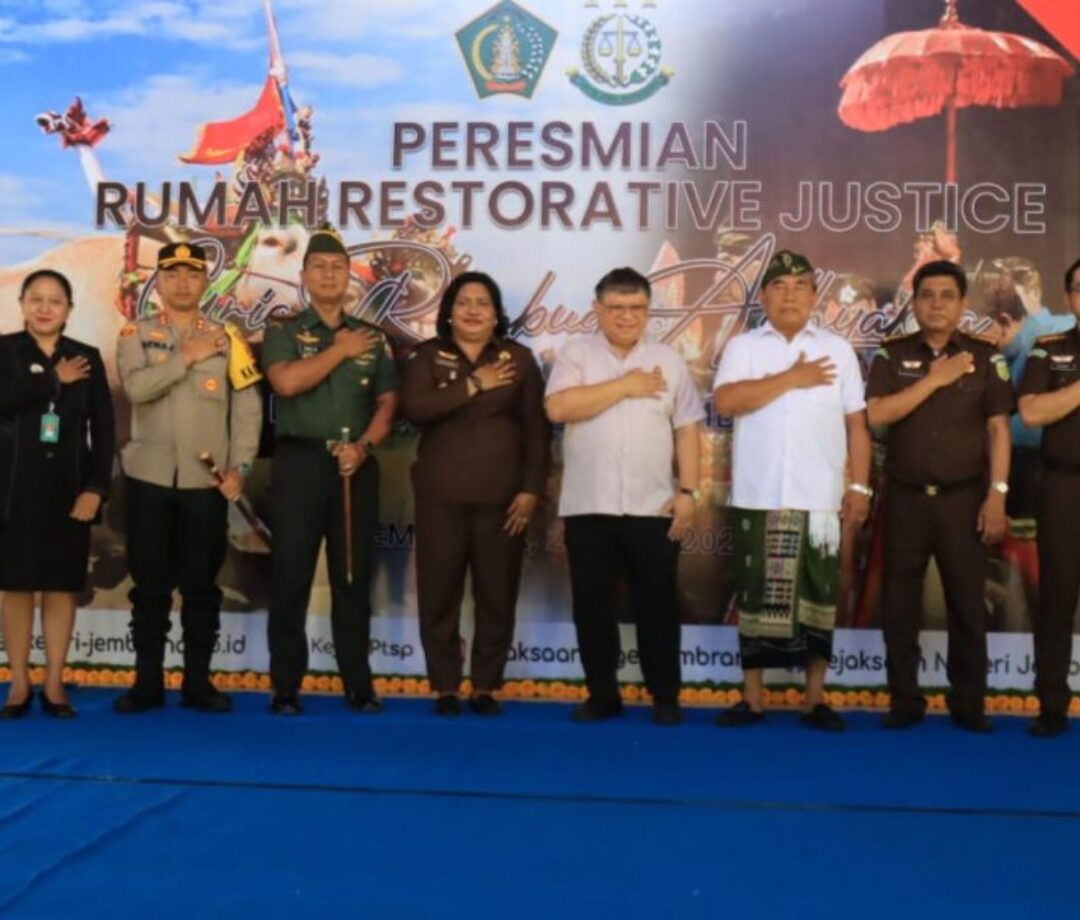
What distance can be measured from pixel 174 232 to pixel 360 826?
9.35 feet

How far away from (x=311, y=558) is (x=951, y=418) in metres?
2.24

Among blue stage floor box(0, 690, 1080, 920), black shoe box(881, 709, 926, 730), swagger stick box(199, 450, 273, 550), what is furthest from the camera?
swagger stick box(199, 450, 273, 550)

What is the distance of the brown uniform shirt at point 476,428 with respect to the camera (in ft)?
14.7

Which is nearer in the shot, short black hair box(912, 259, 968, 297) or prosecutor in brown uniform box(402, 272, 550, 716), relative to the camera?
short black hair box(912, 259, 968, 297)

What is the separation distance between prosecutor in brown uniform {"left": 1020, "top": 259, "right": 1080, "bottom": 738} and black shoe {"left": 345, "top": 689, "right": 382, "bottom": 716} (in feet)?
7.25

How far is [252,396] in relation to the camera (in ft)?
14.9

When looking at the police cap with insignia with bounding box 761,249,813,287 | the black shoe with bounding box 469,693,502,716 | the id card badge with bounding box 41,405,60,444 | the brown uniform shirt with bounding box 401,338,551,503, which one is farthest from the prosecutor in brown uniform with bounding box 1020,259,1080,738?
the id card badge with bounding box 41,405,60,444

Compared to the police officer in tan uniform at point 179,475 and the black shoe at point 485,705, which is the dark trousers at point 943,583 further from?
the police officer in tan uniform at point 179,475

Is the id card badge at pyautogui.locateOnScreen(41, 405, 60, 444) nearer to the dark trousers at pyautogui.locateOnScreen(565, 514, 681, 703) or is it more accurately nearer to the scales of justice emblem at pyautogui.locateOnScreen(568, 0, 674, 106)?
the dark trousers at pyautogui.locateOnScreen(565, 514, 681, 703)

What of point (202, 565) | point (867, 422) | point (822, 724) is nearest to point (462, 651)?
point (202, 565)

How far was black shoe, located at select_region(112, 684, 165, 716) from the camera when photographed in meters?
4.38

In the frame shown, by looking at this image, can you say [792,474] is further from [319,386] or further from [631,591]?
[319,386]

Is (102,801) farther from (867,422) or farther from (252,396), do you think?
(867,422)

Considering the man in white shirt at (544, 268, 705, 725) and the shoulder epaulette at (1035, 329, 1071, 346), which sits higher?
the shoulder epaulette at (1035, 329, 1071, 346)
